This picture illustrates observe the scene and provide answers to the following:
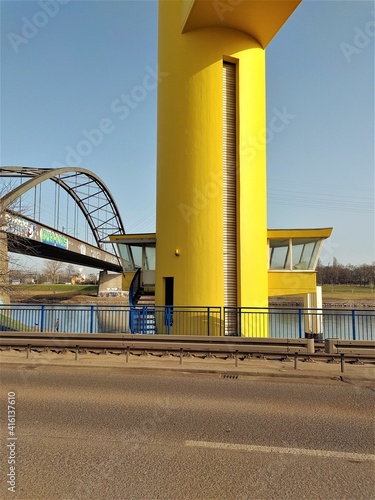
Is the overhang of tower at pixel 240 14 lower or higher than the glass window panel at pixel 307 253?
higher

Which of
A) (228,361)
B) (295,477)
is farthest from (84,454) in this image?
(228,361)

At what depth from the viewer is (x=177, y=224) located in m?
16.3

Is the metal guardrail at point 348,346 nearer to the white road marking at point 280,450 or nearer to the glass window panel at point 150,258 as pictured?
the white road marking at point 280,450

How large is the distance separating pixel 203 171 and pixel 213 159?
2.23 feet

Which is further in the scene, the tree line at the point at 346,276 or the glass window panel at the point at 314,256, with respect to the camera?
the tree line at the point at 346,276

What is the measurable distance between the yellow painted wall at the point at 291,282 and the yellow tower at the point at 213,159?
748 mm

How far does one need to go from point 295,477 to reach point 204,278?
38.0ft

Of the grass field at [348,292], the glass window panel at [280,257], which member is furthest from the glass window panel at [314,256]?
the grass field at [348,292]

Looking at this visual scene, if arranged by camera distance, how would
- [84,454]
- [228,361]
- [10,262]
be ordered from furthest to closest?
1. [10,262]
2. [228,361]
3. [84,454]

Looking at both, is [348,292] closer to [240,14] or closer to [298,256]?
[298,256]

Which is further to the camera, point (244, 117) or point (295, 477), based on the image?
point (244, 117)

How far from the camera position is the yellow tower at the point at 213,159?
15789 millimetres

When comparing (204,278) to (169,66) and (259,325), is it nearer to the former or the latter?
(259,325)

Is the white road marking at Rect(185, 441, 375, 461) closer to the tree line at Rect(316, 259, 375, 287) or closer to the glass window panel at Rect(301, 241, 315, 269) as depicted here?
the glass window panel at Rect(301, 241, 315, 269)
